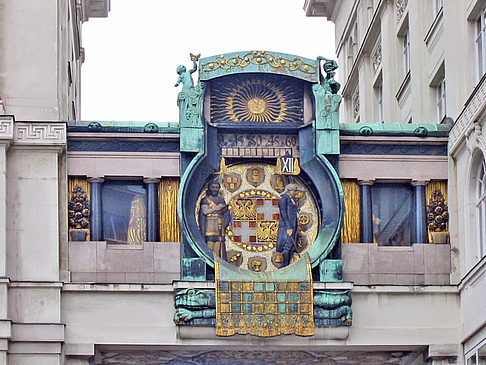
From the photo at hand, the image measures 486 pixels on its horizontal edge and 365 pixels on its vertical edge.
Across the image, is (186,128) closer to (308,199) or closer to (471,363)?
(308,199)

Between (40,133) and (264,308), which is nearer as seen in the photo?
(264,308)

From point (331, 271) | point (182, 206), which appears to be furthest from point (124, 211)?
point (331, 271)

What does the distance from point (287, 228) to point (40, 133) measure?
5614 millimetres

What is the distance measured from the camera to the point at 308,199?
132ft

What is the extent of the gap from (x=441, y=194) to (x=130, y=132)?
269 inches

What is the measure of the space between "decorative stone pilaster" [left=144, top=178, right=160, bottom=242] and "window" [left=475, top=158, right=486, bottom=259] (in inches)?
266

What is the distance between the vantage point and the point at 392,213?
4022cm

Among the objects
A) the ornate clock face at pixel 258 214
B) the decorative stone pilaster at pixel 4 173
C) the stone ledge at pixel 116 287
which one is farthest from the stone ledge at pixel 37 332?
the ornate clock face at pixel 258 214

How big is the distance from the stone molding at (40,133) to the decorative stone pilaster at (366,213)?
21.3 ft

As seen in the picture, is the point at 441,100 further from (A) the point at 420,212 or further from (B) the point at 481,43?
(B) the point at 481,43

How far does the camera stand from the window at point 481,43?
38719mm

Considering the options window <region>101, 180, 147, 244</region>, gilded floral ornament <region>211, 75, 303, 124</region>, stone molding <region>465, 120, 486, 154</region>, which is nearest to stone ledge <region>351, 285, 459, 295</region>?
stone molding <region>465, 120, 486, 154</region>

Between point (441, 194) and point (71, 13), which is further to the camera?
point (71, 13)

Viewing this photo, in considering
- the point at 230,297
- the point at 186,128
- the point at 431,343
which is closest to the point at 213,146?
the point at 186,128
